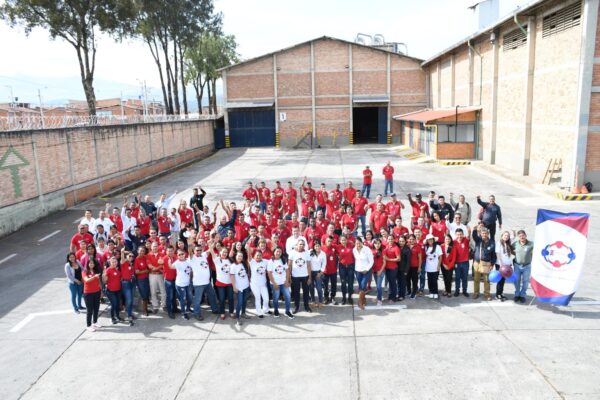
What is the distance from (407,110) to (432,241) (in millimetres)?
39823

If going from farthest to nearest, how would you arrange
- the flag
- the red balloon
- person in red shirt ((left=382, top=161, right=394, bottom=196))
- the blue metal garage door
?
the blue metal garage door → person in red shirt ((left=382, top=161, right=394, bottom=196)) → the red balloon → the flag

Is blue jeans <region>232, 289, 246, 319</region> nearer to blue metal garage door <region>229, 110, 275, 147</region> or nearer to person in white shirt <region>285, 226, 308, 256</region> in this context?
person in white shirt <region>285, 226, 308, 256</region>

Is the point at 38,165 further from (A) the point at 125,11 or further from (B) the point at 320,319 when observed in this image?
(A) the point at 125,11

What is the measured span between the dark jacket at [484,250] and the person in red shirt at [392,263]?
1758mm

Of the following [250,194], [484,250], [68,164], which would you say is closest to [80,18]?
[68,164]

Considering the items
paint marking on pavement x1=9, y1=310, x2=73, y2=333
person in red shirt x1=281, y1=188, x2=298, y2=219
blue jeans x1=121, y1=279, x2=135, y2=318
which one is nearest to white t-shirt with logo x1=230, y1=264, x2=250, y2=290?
blue jeans x1=121, y1=279, x2=135, y2=318

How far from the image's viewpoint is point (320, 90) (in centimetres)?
4747

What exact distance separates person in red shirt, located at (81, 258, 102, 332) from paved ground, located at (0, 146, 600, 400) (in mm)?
309

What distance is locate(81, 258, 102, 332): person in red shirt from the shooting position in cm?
923

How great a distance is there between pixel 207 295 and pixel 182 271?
2.65ft

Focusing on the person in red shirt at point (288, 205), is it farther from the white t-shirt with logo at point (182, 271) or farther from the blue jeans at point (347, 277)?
the white t-shirt with logo at point (182, 271)

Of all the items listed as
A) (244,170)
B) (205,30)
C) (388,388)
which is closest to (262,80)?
(205,30)

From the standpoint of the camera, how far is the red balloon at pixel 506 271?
32.0ft

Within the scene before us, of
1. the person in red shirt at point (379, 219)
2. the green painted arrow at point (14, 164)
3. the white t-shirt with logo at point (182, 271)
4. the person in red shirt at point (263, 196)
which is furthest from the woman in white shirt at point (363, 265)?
the green painted arrow at point (14, 164)
